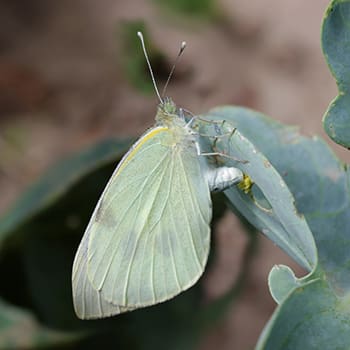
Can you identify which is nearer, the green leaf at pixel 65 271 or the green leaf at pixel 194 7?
the green leaf at pixel 65 271

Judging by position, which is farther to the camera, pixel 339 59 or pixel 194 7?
pixel 194 7

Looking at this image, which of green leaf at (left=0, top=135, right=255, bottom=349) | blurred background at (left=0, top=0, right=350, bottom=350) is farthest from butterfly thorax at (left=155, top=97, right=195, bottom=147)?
blurred background at (left=0, top=0, right=350, bottom=350)

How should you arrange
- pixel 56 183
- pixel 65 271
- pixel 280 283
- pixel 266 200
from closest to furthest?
pixel 280 283 → pixel 266 200 → pixel 56 183 → pixel 65 271

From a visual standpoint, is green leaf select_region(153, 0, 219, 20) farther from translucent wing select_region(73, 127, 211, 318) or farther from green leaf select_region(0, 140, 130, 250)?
translucent wing select_region(73, 127, 211, 318)

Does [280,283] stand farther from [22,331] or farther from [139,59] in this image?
[139,59]

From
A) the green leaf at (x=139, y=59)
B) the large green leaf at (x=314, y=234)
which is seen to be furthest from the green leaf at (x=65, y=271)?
the green leaf at (x=139, y=59)

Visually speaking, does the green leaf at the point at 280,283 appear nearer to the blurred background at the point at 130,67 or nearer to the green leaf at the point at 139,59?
the blurred background at the point at 130,67

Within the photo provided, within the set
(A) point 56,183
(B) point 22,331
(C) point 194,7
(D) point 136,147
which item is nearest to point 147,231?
(D) point 136,147
